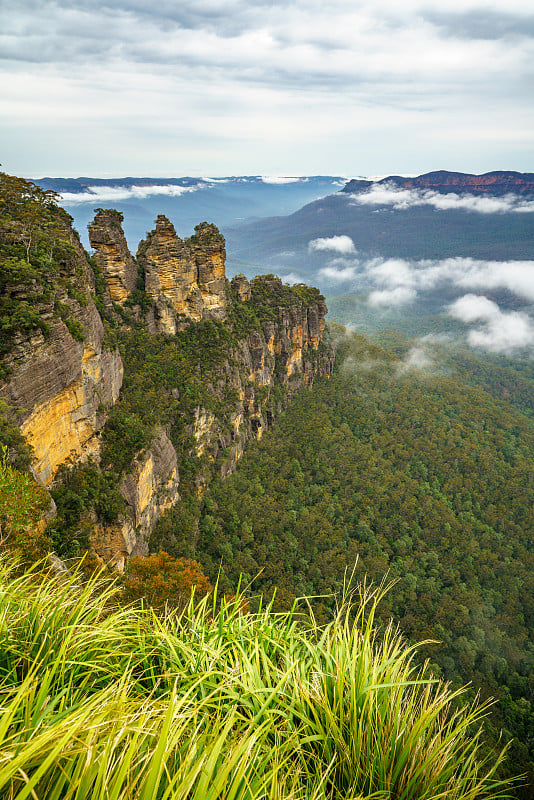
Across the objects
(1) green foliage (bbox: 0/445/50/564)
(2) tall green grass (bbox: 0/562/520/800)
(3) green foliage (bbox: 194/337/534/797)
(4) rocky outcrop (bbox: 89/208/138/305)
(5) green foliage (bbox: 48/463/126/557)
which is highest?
(4) rocky outcrop (bbox: 89/208/138/305)

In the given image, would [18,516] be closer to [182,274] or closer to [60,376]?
[60,376]

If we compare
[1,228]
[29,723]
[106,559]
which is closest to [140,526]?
[106,559]

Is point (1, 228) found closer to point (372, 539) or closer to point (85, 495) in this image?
point (85, 495)

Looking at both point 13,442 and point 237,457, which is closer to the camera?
point 13,442

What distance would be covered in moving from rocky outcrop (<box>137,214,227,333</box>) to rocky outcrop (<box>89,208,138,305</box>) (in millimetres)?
2177

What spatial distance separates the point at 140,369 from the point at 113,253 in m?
8.96

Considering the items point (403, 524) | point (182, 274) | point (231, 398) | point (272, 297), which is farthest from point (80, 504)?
point (272, 297)

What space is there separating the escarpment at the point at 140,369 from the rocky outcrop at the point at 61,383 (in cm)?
6

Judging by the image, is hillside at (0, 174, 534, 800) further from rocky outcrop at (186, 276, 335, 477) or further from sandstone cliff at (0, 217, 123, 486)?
rocky outcrop at (186, 276, 335, 477)

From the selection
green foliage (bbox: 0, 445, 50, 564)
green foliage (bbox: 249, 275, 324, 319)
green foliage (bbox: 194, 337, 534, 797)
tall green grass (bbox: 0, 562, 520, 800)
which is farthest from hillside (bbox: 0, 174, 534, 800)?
tall green grass (bbox: 0, 562, 520, 800)

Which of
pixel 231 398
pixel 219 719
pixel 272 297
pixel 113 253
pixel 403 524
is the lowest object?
pixel 403 524

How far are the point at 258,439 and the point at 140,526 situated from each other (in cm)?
2146

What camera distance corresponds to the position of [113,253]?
28.2m

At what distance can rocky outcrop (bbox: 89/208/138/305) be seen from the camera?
88.6 ft
